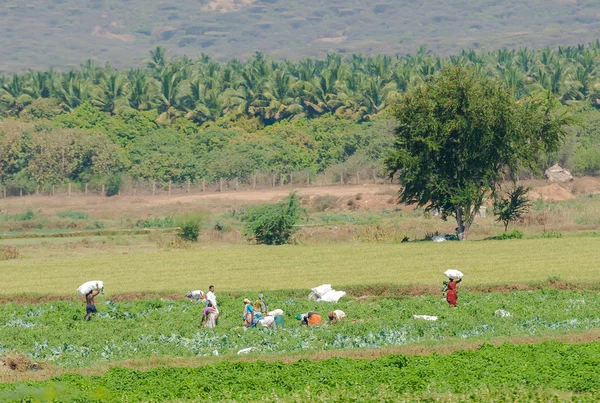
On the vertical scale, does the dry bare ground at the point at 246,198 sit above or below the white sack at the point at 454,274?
below

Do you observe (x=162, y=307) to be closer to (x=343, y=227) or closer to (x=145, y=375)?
(x=145, y=375)

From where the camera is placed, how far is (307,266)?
49.6m

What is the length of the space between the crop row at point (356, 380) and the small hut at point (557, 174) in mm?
73772

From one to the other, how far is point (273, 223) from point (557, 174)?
145 feet

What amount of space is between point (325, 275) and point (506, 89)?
74.5 ft

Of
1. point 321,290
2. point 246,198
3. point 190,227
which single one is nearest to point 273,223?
point 190,227

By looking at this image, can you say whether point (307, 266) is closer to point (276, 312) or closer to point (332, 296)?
point (332, 296)

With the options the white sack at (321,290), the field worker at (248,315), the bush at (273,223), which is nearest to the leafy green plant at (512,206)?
the bush at (273,223)

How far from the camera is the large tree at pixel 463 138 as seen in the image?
6022 cm

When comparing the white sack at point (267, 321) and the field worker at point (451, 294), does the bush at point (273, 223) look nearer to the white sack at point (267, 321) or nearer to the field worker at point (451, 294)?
the field worker at point (451, 294)

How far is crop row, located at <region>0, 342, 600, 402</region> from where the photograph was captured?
22.8 m

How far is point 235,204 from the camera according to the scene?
93938mm

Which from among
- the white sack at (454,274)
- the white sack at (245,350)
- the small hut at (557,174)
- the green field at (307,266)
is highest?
the white sack at (454,274)

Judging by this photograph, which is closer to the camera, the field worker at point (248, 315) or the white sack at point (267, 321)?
the white sack at point (267, 321)
